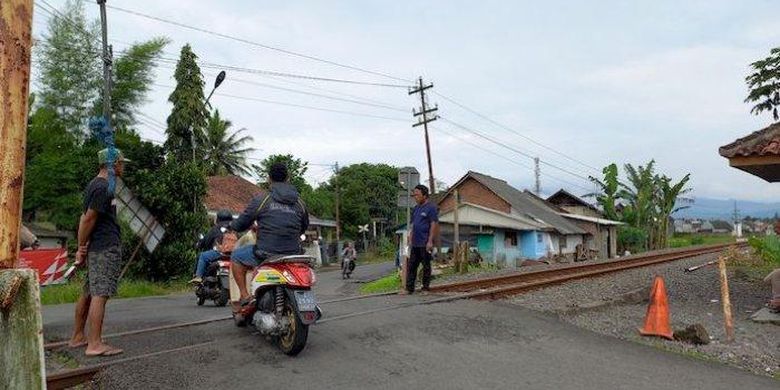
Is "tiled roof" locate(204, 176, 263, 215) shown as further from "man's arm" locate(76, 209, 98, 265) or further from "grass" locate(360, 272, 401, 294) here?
"man's arm" locate(76, 209, 98, 265)

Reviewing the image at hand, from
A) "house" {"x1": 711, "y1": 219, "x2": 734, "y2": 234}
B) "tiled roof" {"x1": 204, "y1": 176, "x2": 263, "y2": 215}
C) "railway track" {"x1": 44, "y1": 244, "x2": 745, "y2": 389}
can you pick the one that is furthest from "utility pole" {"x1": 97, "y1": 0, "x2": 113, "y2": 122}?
"house" {"x1": 711, "y1": 219, "x2": 734, "y2": 234}

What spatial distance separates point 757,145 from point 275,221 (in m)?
6.70

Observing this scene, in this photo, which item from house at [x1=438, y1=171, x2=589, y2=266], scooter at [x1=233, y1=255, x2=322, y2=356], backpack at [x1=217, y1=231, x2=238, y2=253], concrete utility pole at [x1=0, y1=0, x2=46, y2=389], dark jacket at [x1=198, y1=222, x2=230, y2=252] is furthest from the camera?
house at [x1=438, y1=171, x2=589, y2=266]

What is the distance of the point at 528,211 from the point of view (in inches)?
1642

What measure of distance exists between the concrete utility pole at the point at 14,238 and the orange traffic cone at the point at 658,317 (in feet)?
23.0

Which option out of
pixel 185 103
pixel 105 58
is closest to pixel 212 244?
pixel 105 58

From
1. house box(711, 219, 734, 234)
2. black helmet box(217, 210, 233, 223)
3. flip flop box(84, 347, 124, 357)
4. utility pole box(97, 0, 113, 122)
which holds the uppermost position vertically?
utility pole box(97, 0, 113, 122)

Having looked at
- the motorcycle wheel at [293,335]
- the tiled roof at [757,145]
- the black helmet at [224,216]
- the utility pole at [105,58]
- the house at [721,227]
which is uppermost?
the utility pole at [105,58]

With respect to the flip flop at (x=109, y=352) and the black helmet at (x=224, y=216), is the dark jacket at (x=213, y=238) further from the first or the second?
the flip flop at (x=109, y=352)

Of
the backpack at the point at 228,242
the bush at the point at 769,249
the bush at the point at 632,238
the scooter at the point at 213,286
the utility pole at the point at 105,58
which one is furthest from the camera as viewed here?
the bush at the point at 632,238

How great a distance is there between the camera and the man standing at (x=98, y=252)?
552 centimetres

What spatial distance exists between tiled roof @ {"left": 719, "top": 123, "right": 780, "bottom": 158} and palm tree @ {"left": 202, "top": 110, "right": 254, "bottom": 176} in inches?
1608

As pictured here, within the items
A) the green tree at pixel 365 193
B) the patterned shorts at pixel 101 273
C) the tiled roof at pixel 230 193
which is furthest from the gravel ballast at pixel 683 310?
the green tree at pixel 365 193

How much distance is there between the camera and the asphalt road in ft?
16.9
